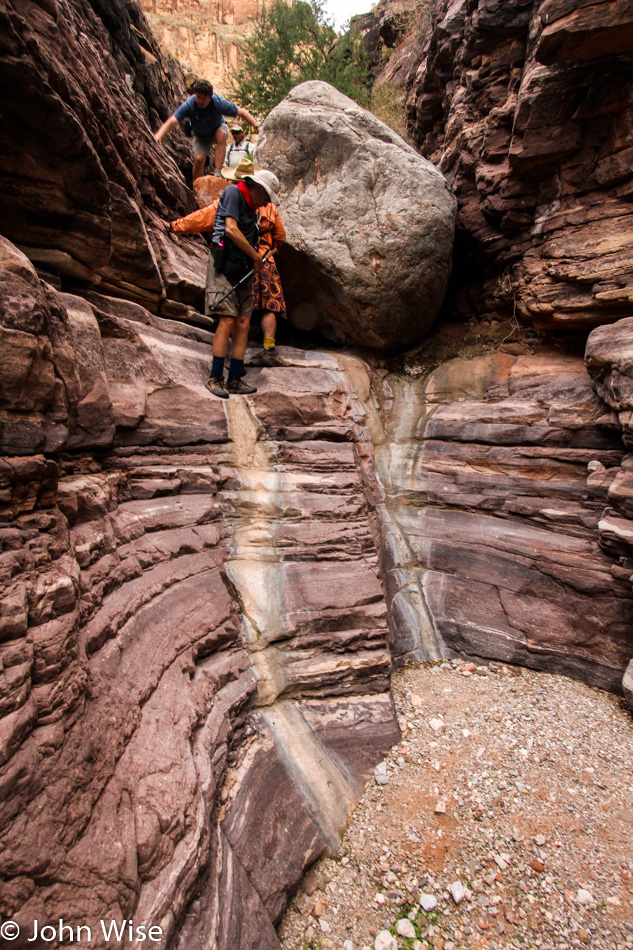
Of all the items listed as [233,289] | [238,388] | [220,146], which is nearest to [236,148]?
[220,146]

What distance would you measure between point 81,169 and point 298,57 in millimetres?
11067

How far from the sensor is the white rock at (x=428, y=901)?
254 centimetres

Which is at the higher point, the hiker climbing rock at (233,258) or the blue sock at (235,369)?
the hiker climbing rock at (233,258)

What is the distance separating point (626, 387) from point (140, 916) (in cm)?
486

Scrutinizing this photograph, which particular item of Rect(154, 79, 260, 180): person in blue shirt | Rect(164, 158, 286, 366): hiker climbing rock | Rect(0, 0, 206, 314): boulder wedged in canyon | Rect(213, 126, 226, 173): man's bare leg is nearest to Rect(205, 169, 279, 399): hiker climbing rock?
Rect(164, 158, 286, 366): hiker climbing rock

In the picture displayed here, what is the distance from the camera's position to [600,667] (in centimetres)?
408

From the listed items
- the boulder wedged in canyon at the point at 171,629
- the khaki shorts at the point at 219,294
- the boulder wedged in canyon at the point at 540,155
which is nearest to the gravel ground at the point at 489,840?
the boulder wedged in canyon at the point at 171,629

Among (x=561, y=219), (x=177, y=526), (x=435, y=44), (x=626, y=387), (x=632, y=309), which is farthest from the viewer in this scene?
(x=435, y=44)

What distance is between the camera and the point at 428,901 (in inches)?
101

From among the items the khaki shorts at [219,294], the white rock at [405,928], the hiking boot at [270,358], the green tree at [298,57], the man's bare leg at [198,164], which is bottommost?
the white rock at [405,928]

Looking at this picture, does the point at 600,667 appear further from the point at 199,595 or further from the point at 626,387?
the point at 199,595

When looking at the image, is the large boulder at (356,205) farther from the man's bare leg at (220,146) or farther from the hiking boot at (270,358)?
the man's bare leg at (220,146)

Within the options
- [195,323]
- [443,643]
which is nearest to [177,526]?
[195,323]

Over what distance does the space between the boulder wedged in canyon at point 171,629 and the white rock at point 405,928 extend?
57 cm
